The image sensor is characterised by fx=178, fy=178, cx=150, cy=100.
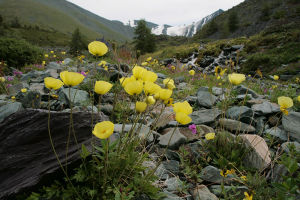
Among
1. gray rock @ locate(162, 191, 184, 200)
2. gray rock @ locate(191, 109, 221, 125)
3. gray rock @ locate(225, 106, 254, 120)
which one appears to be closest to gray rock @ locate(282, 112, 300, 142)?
gray rock @ locate(225, 106, 254, 120)

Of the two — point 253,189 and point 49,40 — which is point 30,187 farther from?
point 49,40

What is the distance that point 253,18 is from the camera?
1495 inches

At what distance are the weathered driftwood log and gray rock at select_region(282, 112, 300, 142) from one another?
2.69 metres

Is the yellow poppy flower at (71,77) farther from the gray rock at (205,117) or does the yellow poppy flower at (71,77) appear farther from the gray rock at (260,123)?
the gray rock at (260,123)

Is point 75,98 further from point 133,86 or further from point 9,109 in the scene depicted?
point 133,86

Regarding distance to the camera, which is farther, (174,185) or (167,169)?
(167,169)

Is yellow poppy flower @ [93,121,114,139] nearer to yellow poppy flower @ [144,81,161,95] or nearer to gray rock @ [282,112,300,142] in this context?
yellow poppy flower @ [144,81,161,95]

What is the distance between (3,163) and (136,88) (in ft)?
3.99

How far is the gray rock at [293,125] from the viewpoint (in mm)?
2545

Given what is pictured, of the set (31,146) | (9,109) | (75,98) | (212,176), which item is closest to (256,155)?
(212,176)

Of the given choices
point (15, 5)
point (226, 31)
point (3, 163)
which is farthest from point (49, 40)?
point (15, 5)

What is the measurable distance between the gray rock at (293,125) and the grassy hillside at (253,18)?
2984cm

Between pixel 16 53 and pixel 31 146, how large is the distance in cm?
857

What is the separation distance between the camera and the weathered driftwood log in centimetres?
133
